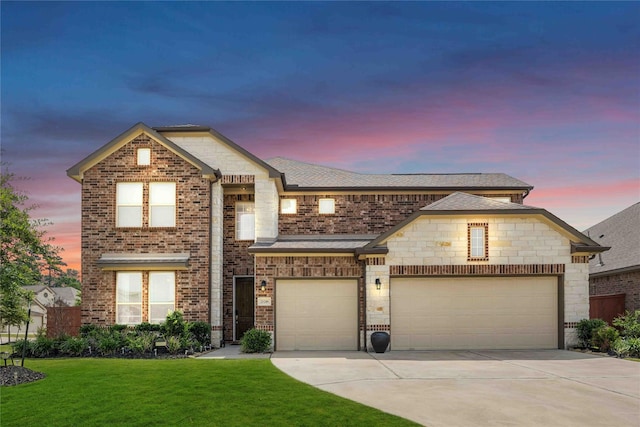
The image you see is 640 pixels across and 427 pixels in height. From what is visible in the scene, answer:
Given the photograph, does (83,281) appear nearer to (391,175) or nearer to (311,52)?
(311,52)

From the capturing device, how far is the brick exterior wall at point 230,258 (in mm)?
21797

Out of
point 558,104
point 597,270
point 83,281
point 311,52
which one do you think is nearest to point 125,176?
point 83,281

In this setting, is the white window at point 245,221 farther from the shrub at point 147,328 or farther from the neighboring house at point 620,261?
the neighboring house at point 620,261

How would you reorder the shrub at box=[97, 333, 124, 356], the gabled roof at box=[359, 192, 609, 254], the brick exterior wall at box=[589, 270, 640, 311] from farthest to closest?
the brick exterior wall at box=[589, 270, 640, 311] → the gabled roof at box=[359, 192, 609, 254] → the shrub at box=[97, 333, 124, 356]

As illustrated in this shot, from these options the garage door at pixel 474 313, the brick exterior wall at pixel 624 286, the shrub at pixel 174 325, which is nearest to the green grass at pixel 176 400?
the shrub at pixel 174 325

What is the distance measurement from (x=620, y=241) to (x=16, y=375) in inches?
979

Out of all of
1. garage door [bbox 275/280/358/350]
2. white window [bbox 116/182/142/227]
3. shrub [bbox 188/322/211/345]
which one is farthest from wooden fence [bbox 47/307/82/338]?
garage door [bbox 275/280/358/350]

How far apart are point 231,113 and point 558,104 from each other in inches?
525

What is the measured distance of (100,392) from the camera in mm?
11523

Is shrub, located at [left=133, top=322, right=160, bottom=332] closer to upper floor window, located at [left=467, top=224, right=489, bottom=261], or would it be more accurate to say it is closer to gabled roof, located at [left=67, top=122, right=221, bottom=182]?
gabled roof, located at [left=67, top=122, right=221, bottom=182]

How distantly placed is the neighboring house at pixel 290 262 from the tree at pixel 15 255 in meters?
4.40

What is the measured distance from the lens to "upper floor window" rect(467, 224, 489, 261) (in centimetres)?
1931

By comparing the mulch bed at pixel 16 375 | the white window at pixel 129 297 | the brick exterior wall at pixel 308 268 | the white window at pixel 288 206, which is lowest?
the mulch bed at pixel 16 375

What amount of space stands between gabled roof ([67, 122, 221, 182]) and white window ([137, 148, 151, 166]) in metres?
0.53
